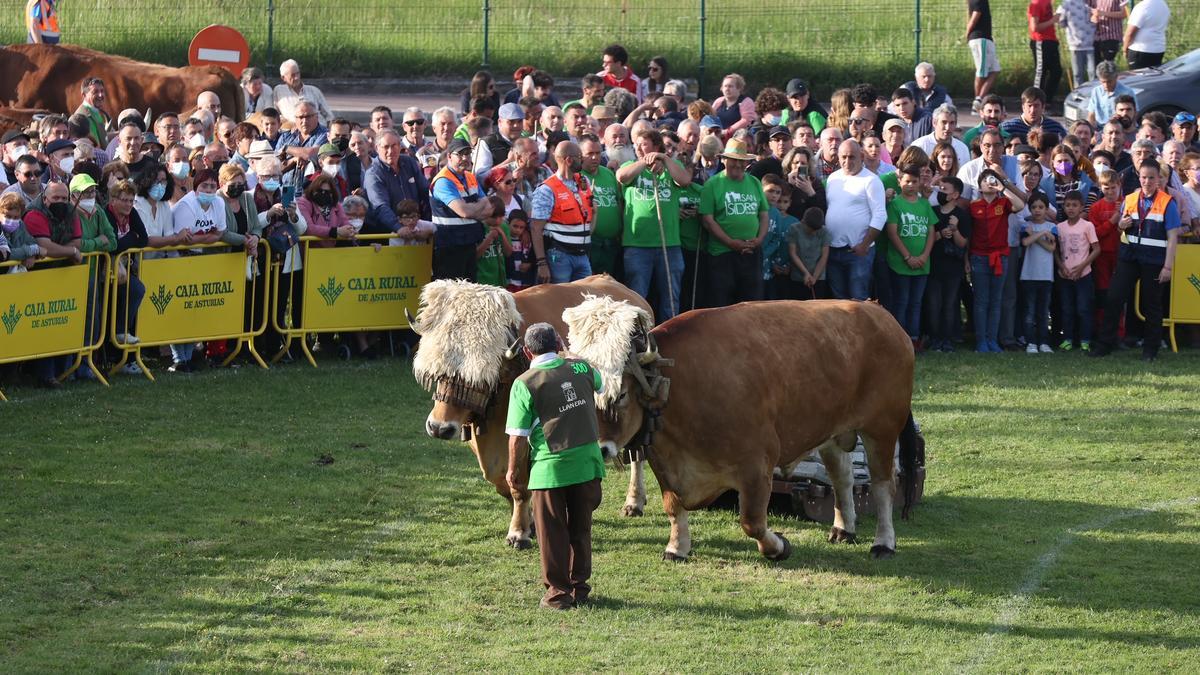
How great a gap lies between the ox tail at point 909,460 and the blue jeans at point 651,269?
515 centimetres

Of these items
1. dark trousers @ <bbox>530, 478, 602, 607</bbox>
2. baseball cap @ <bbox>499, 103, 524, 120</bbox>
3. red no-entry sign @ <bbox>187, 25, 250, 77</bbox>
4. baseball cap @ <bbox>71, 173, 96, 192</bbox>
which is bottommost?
dark trousers @ <bbox>530, 478, 602, 607</bbox>

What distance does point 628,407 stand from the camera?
9570 mm

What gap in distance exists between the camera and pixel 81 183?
14594 mm

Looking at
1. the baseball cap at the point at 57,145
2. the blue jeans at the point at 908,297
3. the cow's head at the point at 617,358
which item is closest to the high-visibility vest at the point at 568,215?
the blue jeans at the point at 908,297

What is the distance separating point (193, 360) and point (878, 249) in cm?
666

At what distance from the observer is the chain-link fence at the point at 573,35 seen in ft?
91.6

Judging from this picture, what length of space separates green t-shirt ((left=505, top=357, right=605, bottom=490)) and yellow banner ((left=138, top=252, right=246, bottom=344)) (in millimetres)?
6714

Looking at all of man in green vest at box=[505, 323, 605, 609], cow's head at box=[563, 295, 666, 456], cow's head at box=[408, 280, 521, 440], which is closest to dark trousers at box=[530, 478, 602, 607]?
man in green vest at box=[505, 323, 605, 609]

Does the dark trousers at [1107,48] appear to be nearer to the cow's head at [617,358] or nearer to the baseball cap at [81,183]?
the baseball cap at [81,183]

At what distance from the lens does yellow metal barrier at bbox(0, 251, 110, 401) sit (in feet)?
45.5

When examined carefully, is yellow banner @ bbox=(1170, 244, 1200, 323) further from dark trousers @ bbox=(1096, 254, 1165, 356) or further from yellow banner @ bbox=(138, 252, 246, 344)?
yellow banner @ bbox=(138, 252, 246, 344)

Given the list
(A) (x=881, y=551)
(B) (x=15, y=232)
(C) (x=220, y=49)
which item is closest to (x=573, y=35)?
(C) (x=220, y=49)

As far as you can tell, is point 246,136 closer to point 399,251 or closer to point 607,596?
point 399,251

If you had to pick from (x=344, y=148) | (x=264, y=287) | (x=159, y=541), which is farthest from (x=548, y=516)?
(x=344, y=148)
